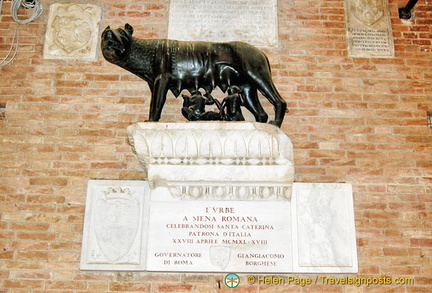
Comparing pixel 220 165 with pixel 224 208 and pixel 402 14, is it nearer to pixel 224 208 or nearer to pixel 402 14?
pixel 224 208

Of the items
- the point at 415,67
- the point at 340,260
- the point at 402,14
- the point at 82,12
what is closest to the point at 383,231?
the point at 340,260

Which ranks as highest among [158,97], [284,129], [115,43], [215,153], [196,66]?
[115,43]

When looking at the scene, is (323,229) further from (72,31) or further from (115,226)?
(72,31)

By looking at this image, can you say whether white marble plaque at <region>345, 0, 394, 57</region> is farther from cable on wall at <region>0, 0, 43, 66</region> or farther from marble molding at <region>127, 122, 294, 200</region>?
cable on wall at <region>0, 0, 43, 66</region>

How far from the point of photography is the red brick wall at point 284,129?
309 cm

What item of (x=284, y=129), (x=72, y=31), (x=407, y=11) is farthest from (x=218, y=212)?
(x=407, y=11)

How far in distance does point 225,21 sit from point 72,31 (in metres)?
1.24

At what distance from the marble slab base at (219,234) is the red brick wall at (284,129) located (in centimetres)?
14

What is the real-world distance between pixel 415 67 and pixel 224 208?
6.43 feet

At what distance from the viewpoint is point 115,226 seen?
10.1 feet

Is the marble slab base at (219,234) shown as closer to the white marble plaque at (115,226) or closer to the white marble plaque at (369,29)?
the white marble plaque at (115,226)

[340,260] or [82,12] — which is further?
[82,12]

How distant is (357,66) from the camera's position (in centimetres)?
362

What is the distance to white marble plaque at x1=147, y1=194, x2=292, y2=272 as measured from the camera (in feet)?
9.65
